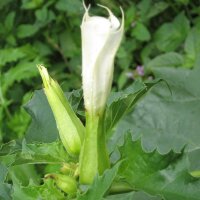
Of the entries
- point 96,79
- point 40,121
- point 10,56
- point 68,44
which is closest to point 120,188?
point 96,79

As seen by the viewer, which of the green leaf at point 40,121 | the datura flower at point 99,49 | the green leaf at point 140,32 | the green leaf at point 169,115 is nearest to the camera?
the datura flower at point 99,49

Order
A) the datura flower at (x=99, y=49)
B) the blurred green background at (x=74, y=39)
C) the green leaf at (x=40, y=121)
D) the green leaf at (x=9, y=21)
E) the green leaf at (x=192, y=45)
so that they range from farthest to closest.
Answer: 1. the green leaf at (x=9, y=21)
2. the blurred green background at (x=74, y=39)
3. the green leaf at (x=192, y=45)
4. the green leaf at (x=40, y=121)
5. the datura flower at (x=99, y=49)

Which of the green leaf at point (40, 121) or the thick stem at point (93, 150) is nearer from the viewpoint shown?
the thick stem at point (93, 150)

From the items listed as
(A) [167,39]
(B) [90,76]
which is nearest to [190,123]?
(B) [90,76]

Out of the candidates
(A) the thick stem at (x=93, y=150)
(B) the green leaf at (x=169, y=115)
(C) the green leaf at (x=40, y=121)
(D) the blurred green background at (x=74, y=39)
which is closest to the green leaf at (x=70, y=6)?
(D) the blurred green background at (x=74, y=39)

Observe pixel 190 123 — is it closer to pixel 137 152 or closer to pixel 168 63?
pixel 137 152

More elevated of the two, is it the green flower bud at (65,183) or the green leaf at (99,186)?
the green leaf at (99,186)

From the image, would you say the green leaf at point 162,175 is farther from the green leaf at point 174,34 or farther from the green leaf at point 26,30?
the green leaf at point 26,30

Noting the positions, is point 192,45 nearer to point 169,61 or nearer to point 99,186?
point 169,61
